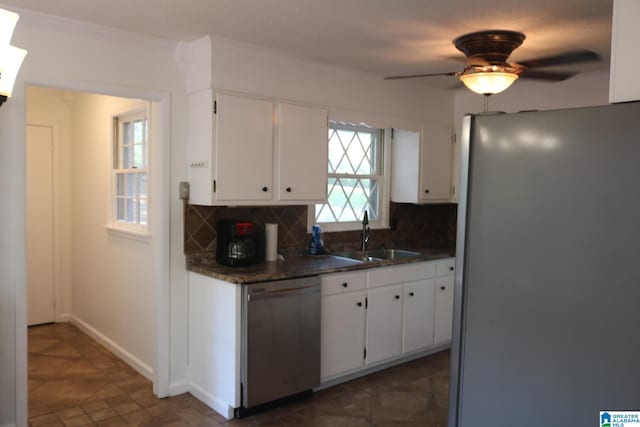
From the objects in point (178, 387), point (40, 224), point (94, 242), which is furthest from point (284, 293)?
point (40, 224)

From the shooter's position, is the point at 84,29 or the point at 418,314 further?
the point at 418,314

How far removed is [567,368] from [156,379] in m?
2.62

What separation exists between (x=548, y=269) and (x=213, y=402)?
7.50 feet

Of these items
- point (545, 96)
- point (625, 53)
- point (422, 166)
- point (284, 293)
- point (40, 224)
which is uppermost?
point (545, 96)

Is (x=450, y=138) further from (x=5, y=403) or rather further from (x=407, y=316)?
(x=5, y=403)

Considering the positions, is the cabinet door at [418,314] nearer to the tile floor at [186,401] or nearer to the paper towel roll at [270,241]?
the tile floor at [186,401]

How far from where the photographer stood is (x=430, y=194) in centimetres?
438

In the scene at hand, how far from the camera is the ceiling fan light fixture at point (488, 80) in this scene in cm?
287

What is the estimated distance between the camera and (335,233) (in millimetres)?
4145

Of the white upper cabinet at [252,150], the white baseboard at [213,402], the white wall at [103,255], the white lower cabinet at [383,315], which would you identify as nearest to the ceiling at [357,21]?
the white upper cabinet at [252,150]

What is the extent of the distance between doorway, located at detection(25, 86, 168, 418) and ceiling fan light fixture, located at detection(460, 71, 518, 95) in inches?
82.1

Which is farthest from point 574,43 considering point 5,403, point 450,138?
point 5,403

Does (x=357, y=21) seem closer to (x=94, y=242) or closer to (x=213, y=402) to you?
(x=213, y=402)

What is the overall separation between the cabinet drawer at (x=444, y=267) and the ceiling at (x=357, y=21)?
164cm
